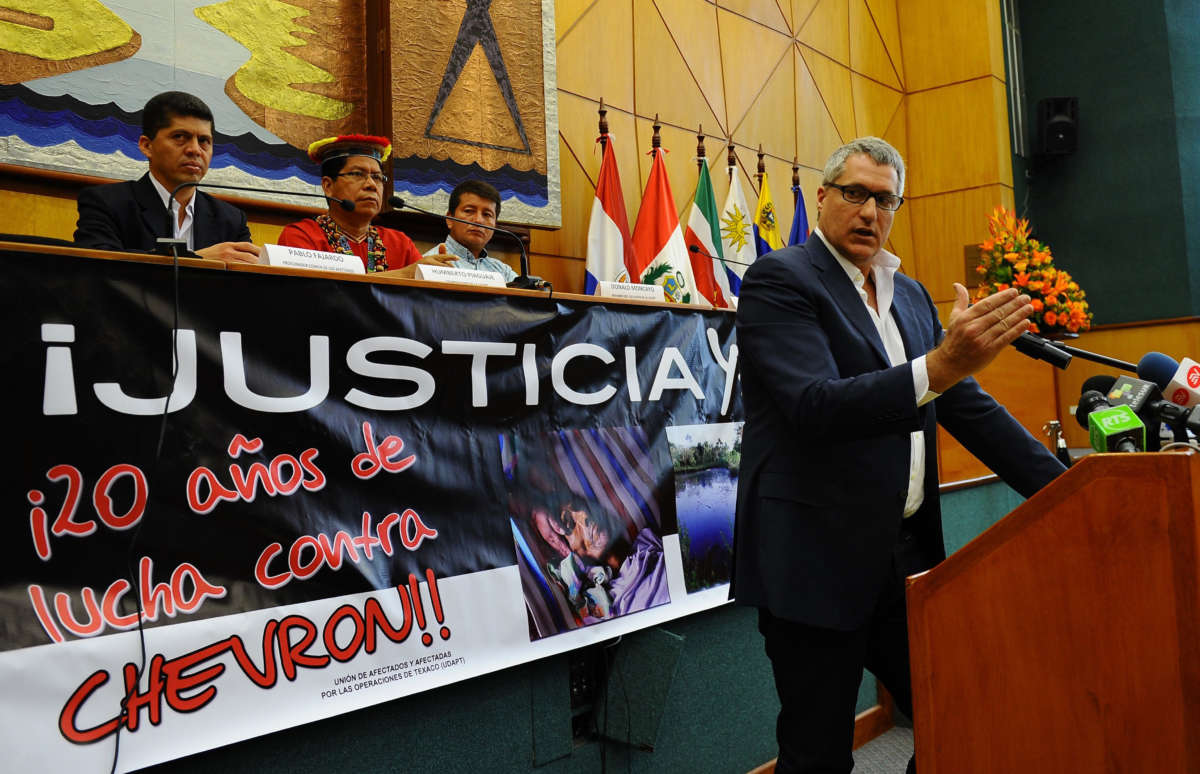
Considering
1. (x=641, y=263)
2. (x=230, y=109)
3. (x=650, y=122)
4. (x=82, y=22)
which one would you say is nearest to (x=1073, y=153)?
(x=650, y=122)

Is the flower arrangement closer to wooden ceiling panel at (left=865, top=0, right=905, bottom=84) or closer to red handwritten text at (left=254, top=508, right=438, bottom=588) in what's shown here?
wooden ceiling panel at (left=865, top=0, right=905, bottom=84)

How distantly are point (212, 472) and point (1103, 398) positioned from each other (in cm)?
152

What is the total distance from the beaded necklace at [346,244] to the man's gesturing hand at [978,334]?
1.82 m

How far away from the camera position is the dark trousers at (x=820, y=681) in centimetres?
142

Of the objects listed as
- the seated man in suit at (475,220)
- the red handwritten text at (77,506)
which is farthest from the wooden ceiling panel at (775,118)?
the red handwritten text at (77,506)

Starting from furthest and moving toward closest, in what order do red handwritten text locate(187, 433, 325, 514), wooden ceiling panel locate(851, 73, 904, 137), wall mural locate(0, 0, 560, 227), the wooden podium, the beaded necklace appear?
wooden ceiling panel locate(851, 73, 904, 137) → wall mural locate(0, 0, 560, 227) → the beaded necklace → red handwritten text locate(187, 433, 325, 514) → the wooden podium

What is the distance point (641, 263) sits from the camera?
475 cm

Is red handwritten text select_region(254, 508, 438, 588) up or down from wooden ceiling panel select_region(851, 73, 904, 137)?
down

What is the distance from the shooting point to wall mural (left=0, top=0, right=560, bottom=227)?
115 inches

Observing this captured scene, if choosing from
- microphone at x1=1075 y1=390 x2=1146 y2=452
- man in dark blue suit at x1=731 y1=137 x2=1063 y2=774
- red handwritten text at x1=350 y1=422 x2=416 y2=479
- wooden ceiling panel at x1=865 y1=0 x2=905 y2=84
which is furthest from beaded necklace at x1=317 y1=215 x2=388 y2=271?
wooden ceiling panel at x1=865 y1=0 x2=905 y2=84

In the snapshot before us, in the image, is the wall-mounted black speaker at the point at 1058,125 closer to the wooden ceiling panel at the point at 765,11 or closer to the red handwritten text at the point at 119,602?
the wooden ceiling panel at the point at 765,11

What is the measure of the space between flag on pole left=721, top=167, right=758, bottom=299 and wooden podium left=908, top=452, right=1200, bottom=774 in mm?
3956

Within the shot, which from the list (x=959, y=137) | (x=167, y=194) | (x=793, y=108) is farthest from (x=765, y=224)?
(x=167, y=194)

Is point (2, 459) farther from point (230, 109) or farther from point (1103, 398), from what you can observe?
point (230, 109)
